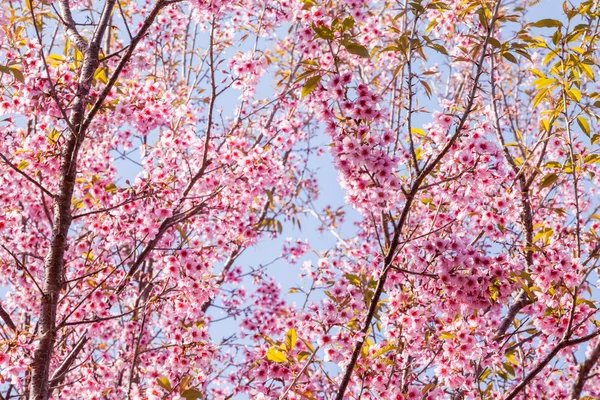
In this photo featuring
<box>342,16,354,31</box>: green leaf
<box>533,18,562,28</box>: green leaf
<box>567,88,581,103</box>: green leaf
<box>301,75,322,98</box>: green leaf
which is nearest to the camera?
<box>301,75,322,98</box>: green leaf

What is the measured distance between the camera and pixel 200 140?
4.79 meters

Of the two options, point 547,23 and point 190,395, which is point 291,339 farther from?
point 547,23

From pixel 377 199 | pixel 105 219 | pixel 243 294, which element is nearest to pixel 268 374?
pixel 377 199

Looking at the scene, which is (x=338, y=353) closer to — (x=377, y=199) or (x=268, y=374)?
(x=268, y=374)

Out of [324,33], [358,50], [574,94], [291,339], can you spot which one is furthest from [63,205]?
[574,94]

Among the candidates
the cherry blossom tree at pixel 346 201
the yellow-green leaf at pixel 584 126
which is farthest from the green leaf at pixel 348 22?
the yellow-green leaf at pixel 584 126

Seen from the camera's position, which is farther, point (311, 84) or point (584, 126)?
point (584, 126)

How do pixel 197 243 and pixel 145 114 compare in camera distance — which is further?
pixel 197 243

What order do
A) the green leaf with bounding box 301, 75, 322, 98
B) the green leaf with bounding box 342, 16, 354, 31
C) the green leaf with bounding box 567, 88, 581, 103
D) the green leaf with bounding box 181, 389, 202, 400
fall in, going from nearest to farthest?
1. the green leaf with bounding box 181, 389, 202, 400
2. the green leaf with bounding box 301, 75, 322, 98
3. the green leaf with bounding box 342, 16, 354, 31
4. the green leaf with bounding box 567, 88, 581, 103

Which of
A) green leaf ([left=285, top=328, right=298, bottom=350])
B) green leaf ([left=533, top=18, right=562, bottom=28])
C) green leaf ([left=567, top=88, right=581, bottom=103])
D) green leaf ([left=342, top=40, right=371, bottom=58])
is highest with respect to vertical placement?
green leaf ([left=533, top=18, right=562, bottom=28])

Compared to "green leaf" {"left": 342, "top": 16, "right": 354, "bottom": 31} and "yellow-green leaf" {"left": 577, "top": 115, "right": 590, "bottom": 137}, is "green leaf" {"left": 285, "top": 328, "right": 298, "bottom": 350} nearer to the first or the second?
"green leaf" {"left": 342, "top": 16, "right": 354, "bottom": 31}

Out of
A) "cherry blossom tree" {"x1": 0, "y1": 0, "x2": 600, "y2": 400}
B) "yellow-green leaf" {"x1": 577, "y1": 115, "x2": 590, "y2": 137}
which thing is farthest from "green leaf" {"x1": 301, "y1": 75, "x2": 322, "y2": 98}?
"yellow-green leaf" {"x1": 577, "y1": 115, "x2": 590, "y2": 137}

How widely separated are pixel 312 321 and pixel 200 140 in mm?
1977

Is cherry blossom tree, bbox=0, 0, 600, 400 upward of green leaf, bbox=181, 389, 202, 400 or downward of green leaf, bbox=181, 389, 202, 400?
upward
